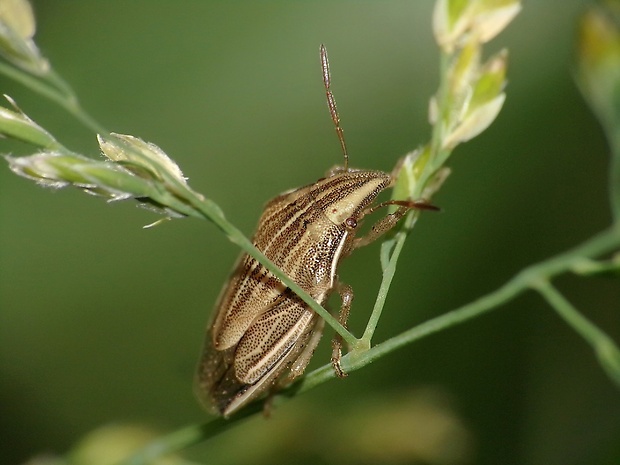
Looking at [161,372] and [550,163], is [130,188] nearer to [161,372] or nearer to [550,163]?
[161,372]

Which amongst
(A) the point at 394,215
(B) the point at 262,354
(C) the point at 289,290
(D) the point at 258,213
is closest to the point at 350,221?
(C) the point at 289,290

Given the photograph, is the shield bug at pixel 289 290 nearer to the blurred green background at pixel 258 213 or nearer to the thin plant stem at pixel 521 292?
the thin plant stem at pixel 521 292

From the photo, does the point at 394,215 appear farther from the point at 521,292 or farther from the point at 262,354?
the point at 262,354

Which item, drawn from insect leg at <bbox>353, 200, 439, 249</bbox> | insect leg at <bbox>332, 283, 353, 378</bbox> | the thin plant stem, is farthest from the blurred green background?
the thin plant stem

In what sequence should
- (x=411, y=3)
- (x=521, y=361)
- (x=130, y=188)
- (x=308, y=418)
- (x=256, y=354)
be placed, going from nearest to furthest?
(x=130, y=188) → (x=256, y=354) → (x=308, y=418) → (x=411, y=3) → (x=521, y=361)

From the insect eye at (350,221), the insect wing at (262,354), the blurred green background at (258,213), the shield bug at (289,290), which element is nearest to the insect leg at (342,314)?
the shield bug at (289,290)

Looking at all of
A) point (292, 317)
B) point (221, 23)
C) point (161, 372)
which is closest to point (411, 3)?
point (221, 23)

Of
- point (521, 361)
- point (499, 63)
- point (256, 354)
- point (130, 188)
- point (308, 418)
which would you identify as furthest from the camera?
point (521, 361)
